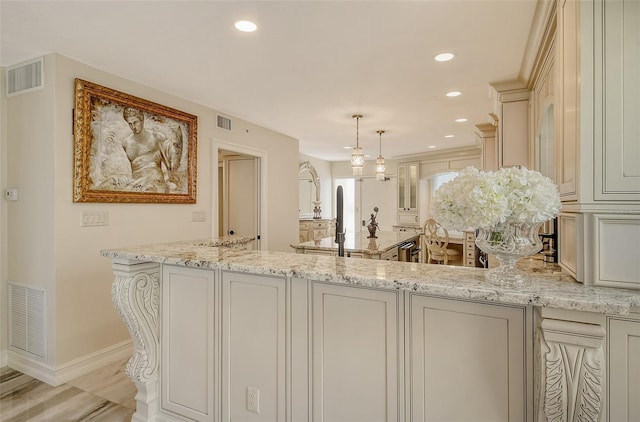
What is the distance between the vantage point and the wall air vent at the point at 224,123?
13.3ft

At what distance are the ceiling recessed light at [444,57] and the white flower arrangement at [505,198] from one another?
71.5 inches

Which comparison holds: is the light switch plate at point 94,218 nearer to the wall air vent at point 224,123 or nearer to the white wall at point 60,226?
the white wall at point 60,226

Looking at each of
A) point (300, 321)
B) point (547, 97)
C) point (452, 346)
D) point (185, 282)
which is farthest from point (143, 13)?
point (547, 97)

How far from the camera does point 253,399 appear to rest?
65.9 inches

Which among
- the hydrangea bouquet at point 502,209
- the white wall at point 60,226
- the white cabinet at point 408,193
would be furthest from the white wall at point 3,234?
the white cabinet at point 408,193

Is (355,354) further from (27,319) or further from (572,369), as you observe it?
(27,319)

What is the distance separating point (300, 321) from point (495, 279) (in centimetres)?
83

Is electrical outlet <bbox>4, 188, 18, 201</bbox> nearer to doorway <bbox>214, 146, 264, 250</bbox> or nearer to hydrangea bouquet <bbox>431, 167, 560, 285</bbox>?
doorway <bbox>214, 146, 264, 250</bbox>

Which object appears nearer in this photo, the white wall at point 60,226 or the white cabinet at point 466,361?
the white cabinet at point 466,361

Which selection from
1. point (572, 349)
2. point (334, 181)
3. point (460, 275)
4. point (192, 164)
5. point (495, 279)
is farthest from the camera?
point (334, 181)

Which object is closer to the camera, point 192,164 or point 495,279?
point 495,279

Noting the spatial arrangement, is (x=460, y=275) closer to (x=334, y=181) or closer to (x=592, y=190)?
Answer: (x=592, y=190)

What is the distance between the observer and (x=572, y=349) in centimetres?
103

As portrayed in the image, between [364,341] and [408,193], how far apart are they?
6565mm
